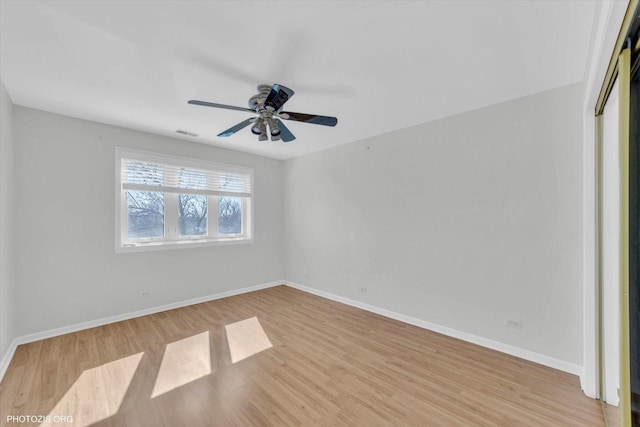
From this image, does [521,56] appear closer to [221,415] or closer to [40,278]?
[221,415]

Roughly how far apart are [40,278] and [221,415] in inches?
112

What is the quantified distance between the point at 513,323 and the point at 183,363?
3.29 m

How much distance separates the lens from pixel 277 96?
2.15m

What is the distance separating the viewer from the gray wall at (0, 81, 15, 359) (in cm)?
239

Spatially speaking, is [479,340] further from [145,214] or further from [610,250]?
[145,214]

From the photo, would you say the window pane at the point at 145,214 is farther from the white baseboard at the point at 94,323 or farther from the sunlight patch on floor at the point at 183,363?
the sunlight patch on floor at the point at 183,363

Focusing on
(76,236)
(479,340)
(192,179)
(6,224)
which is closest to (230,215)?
(192,179)

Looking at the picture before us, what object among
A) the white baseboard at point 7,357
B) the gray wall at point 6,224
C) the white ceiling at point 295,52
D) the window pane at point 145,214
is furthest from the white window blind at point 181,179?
the white baseboard at point 7,357

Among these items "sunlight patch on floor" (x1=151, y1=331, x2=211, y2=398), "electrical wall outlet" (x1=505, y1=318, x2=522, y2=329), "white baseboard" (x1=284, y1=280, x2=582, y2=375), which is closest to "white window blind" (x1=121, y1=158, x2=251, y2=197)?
"sunlight patch on floor" (x1=151, y1=331, x2=211, y2=398)

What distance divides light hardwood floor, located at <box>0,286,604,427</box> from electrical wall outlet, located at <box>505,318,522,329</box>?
31cm

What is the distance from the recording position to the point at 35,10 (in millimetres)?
1559

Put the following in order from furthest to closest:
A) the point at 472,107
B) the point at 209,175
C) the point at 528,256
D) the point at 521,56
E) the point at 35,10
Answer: the point at 209,175 < the point at 472,107 < the point at 528,256 < the point at 521,56 < the point at 35,10

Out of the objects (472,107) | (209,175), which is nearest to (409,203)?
(472,107)

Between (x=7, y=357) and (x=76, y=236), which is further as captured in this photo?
(x=76, y=236)
